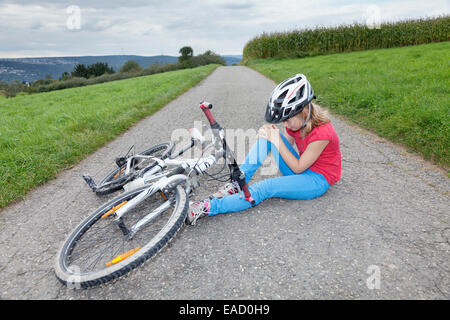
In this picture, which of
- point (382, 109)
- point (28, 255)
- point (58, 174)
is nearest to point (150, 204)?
point (28, 255)

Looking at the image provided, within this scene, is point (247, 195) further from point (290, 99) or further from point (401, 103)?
point (401, 103)

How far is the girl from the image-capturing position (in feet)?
9.34

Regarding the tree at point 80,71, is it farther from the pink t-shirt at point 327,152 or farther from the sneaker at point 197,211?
the pink t-shirt at point 327,152

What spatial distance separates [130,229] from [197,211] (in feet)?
2.24

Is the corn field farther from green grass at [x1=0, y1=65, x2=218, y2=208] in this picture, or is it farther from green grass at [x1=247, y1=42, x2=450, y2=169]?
green grass at [x1=0, y1=65, x2=218, y2=208]

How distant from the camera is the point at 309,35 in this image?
77.5ft

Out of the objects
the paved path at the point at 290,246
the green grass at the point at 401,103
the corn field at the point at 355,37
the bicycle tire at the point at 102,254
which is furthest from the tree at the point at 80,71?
the bicycle tire at the point at 102,254

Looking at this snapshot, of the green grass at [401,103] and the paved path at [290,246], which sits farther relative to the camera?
the green grass at [401,103]

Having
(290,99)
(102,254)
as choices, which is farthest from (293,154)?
(102,254)

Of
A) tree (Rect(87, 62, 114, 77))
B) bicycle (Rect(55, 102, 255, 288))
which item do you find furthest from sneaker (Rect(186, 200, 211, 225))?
tree (Rect(87, 62, 114, 77))

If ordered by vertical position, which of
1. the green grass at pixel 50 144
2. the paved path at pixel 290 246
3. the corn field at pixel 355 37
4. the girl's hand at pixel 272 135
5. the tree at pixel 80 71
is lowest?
the paved path at pixel 290 246

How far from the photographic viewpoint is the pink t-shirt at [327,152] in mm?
2918

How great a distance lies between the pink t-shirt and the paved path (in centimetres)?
34

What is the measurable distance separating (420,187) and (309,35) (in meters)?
23.7
